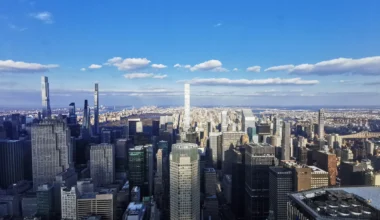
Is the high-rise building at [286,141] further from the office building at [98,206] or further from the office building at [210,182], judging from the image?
the office building at [98,206]

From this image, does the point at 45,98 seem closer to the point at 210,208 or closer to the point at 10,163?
the point at 10,163

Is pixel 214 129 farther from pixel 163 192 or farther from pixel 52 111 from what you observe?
pixel 52 111

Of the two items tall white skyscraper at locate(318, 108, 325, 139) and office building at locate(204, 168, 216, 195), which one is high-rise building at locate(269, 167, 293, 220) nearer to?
office building at locate(204, 168, 216, 195)

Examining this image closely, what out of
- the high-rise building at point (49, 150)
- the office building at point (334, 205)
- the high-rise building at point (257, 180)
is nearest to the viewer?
the office building at point (334, 205)

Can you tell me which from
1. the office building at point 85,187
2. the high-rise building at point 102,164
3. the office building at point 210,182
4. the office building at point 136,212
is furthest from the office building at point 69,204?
the office building at point 210,182

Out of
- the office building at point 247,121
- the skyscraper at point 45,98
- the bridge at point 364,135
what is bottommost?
the bridge at point 364,135

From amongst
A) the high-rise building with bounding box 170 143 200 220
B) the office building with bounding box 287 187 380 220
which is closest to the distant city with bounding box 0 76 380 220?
the high-rise building with bounding box 170 143 200 220
